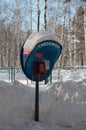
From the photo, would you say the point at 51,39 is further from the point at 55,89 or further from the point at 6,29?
the point at 6,29

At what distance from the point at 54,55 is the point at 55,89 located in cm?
82

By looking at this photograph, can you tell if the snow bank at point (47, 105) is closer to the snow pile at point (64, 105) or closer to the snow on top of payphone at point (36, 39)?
the snow pile at point (64, 105)

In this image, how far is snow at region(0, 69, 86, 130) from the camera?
261 inches

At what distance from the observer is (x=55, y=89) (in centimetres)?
736

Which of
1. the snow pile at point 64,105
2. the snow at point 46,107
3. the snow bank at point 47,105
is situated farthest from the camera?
the snow pile at point 64,105

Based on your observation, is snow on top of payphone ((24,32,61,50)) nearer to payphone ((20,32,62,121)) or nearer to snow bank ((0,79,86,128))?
payphone ((20,32,62,121))

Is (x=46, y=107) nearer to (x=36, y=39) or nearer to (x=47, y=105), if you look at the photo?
(x=47, y=105)

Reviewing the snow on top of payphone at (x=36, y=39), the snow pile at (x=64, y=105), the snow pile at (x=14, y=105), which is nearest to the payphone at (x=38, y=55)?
the snow on top of payphone at (x=36, y=39)

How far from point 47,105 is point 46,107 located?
54 millimetres

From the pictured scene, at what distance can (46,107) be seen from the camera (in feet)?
23.1

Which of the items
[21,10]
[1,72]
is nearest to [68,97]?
[1,72]

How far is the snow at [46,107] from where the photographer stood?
664 centimetres

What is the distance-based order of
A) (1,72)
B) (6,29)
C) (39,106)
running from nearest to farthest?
1. (39,106)
2. (1,72)
3. (6,29)

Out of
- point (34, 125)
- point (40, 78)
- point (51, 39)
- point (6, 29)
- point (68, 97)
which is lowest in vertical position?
point (34, 125)
